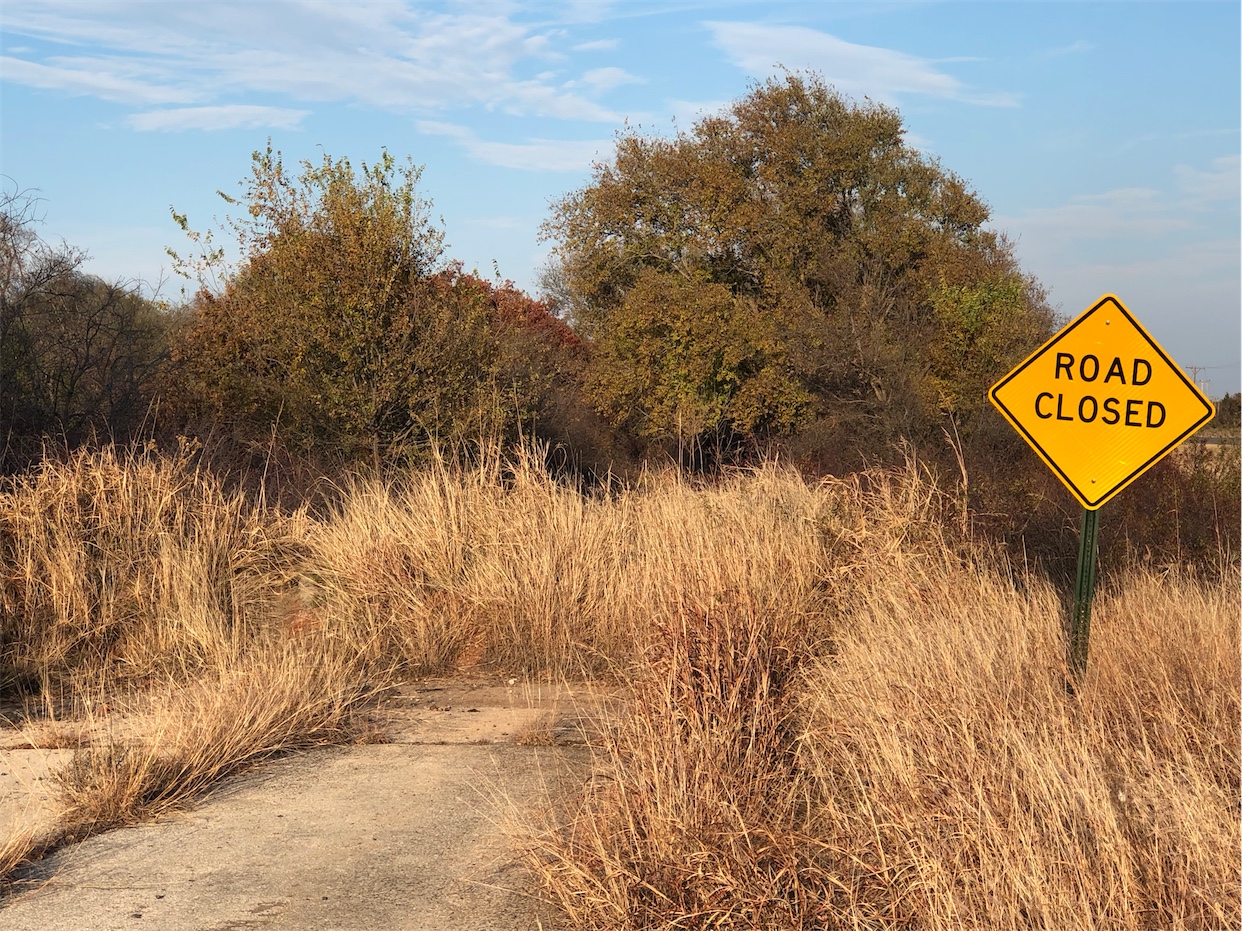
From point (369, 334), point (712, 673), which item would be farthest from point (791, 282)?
point (712, 673)

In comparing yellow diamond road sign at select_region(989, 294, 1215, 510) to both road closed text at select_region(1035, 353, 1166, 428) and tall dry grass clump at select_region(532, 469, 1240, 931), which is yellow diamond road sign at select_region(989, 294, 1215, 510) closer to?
road closed text at select_region(1035, 353, 1166, 428)

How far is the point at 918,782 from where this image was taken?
13.6 feet

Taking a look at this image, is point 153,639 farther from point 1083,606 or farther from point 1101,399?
point 1101,399

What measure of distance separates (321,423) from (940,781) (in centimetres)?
1441

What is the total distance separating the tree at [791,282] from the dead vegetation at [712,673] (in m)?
20.5

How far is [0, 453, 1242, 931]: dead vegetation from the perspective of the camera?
3.79m

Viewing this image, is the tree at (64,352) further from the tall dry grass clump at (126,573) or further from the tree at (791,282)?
the tree at (791,282)

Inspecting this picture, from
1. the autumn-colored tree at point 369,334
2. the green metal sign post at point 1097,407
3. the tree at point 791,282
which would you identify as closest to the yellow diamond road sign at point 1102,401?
the green metal sign post at point 1097,407

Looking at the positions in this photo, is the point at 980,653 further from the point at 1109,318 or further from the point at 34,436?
the point at 34,436

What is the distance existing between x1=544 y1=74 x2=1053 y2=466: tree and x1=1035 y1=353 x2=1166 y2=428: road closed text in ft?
76.4

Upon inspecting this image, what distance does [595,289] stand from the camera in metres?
34.3

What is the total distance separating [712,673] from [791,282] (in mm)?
28888

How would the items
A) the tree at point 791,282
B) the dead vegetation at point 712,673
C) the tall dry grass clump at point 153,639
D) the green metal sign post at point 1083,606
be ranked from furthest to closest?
the tree at point 791,282 → the green metal sign post at point 1083,606 → the tall dry grass clump at point 153,639 → the dead vegetation at point 712,673

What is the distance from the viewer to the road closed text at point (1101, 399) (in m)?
5.75
